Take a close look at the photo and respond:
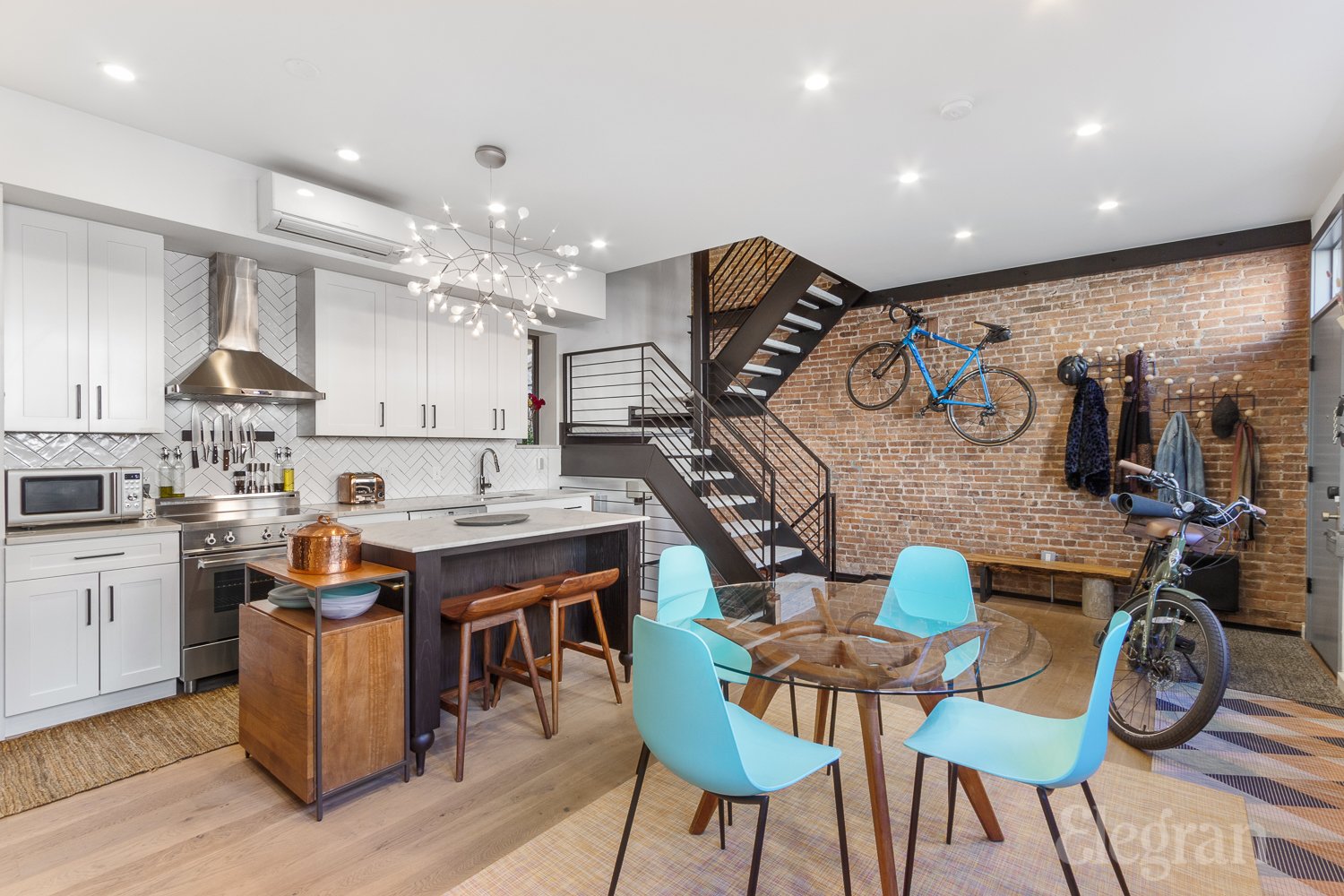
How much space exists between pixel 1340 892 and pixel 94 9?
491 centimetres

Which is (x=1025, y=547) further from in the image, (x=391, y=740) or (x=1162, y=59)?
(x=391, y=740)

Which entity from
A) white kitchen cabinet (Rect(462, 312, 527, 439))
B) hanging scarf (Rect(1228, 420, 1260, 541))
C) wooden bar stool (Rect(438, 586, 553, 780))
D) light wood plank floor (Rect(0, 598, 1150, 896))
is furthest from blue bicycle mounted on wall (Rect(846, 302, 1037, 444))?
wooden bar stool (Rect(438, 586, 553, 780))

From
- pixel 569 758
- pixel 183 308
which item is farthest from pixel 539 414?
pixel 569 758

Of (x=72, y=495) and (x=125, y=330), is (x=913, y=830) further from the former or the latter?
(x=125, y=330)

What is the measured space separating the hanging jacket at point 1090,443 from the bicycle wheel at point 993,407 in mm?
351

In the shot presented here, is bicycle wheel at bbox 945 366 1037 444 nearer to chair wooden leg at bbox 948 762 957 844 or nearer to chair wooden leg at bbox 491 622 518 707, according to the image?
chair wooden leg at bbox 948 762 957 844

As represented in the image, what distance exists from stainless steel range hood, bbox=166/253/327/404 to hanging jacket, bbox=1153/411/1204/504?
18.8ft

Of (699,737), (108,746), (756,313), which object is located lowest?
(108,746)

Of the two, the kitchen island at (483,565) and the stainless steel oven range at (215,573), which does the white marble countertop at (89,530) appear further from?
the kitchen island at (483,565)

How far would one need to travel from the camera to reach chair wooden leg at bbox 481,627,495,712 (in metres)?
2.90

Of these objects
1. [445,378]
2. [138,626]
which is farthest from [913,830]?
[445,378]

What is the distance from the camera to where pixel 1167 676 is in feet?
10.1

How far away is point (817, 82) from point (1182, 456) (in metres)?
3.86

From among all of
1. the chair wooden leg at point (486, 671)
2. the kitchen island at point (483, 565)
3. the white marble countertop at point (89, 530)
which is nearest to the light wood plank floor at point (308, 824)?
the chair wooden leg at point (486, 671)
